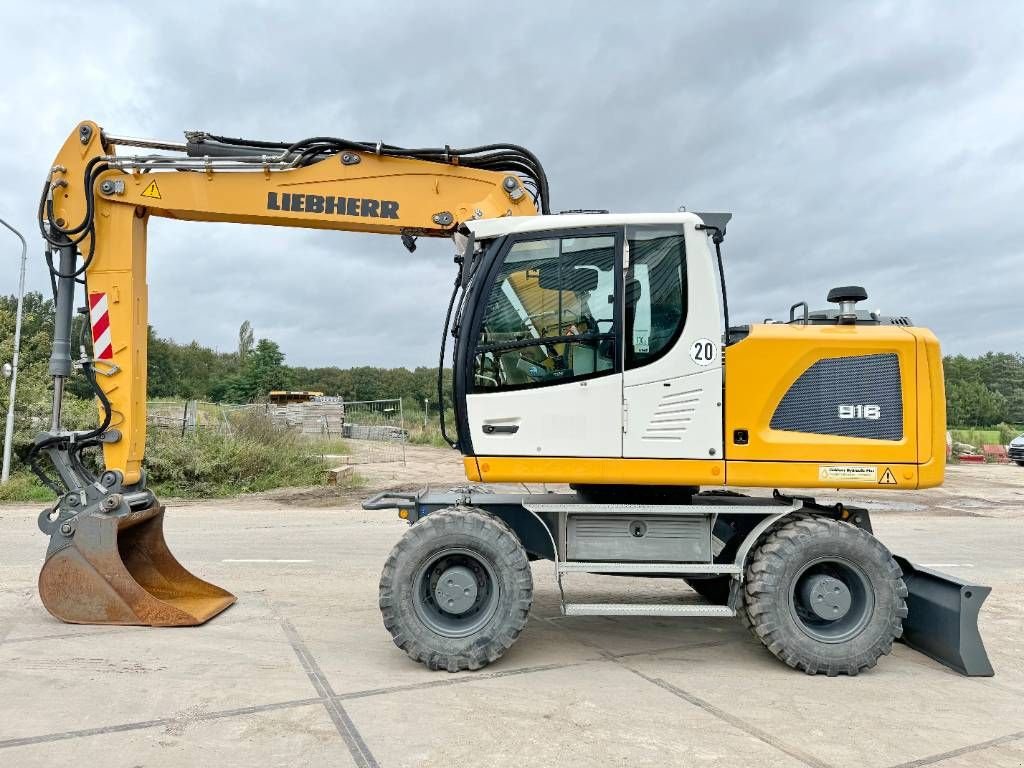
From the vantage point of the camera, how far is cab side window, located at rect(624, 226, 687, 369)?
5.18 m

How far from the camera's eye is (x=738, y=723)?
161 inches

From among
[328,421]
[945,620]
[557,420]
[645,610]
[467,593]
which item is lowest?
[945,620]

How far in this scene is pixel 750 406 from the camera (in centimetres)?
518

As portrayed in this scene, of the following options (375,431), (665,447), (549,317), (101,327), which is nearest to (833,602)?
(665,447)

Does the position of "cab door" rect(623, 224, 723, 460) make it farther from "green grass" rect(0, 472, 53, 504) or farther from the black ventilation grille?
"green grass" rect(0, 472, 53, 504)

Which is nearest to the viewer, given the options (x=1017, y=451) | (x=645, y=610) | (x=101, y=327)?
(x=645, y=610)

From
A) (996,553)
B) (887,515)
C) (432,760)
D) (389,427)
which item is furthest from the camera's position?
(389,427)

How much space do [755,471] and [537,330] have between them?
1.76 meters

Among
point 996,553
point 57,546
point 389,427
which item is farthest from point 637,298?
point 389,427

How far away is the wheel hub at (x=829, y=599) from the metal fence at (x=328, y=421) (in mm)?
15683

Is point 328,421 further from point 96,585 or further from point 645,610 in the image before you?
point 645,610

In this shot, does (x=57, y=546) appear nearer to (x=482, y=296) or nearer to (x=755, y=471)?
(x=482, y=296)

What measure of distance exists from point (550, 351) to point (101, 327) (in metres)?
3.72

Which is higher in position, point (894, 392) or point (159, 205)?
point (159, 205)
